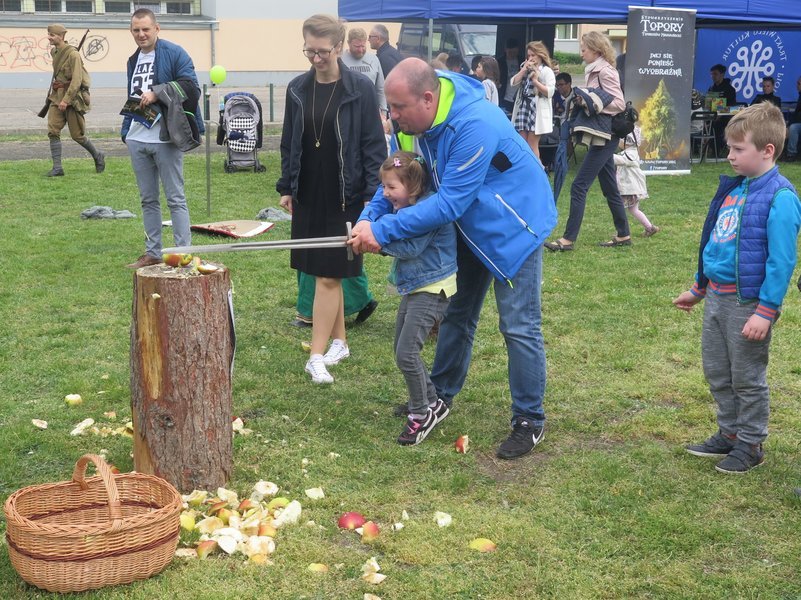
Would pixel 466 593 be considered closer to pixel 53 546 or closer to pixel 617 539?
pixel 617 539

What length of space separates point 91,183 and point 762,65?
1284 cm

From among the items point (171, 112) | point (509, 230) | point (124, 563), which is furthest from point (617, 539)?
point (171, 112)

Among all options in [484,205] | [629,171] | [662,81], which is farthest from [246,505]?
[662,81]

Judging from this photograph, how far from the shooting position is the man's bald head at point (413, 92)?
4066 millimetres

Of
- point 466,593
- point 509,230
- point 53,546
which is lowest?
point 466,593

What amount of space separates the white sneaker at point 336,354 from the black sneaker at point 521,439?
1491 millimetres

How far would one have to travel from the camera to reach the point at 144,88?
7.58m

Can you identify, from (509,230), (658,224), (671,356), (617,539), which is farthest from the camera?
(658,224)

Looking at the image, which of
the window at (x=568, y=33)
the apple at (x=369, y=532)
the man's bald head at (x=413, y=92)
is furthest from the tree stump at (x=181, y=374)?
the window at (x=568, y=33)

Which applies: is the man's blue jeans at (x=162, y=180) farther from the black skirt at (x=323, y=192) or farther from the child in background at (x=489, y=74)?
the child in background at (x=489, y=74)

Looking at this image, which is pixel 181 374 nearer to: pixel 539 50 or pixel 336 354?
pixel 336 354

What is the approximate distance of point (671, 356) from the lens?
6074 millimetres

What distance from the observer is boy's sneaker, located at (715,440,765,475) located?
4.34 m

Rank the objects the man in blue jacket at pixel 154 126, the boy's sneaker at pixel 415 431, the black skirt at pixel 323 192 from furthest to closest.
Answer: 1. the man in blue jacket at pixel 154 126
2. the black skirt at pixel 323 192
3. the boy's sneaker at pixel 415 431
